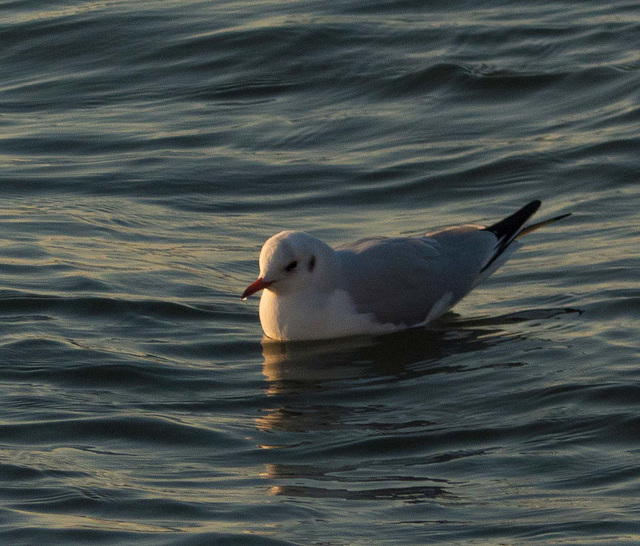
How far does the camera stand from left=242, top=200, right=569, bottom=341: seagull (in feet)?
24.0

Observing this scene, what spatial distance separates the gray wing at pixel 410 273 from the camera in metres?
7.50

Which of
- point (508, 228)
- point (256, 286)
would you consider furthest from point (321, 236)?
point (256, 286)

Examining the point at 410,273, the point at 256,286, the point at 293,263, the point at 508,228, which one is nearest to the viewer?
the point at 256,286

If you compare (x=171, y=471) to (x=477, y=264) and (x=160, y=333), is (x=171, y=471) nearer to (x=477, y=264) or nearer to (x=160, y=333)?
(x=160, y=333)

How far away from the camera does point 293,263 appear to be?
7305 millimetres

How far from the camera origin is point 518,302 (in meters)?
7.85

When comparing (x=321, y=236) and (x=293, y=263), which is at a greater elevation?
(x=293, y=263)

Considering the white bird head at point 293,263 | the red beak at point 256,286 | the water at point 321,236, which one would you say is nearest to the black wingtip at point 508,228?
the water at point 321,236

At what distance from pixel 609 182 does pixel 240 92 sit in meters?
3.85

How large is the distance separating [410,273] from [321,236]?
4.58 feet

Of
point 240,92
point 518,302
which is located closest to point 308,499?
point 518,302

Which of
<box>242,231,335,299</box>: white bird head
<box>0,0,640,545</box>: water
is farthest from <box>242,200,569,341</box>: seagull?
<box>0,0,640,545</box>: water

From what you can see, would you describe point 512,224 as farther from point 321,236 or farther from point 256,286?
point 256,286

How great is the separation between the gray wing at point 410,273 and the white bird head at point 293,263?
18 centimetres
